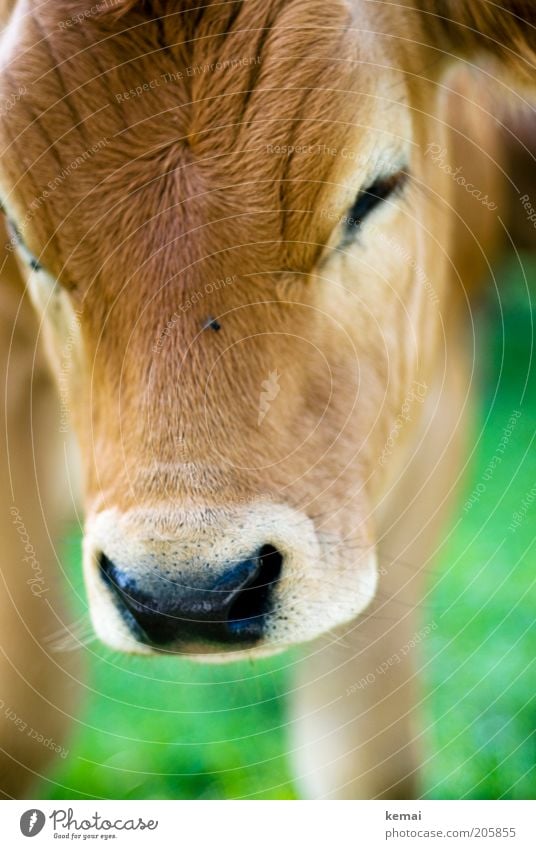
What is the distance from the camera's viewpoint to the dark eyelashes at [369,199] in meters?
1.25

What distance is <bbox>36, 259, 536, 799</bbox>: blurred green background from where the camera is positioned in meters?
1.75

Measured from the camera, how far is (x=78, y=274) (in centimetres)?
126

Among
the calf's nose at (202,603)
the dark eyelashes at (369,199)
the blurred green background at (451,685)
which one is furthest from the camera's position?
the blurred green background at (451,685)

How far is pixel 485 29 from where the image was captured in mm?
1337

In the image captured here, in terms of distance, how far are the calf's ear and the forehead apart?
0.65 feet

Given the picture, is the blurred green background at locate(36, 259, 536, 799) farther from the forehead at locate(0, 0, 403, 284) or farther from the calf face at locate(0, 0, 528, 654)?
Result: the forehead at locate(0, 0, 403, 284)

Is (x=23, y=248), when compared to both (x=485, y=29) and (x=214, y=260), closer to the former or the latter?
(x=214, y=260)

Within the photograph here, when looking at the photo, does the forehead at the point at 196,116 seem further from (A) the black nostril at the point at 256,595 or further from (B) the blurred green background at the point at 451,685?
(B) the blurred green background at the point at 451,685

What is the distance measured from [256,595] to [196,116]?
638mm

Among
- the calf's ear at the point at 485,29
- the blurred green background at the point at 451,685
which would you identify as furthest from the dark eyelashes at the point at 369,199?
the blurred green background at the point at 451,685

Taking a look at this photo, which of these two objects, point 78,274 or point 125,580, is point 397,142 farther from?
point 125,580

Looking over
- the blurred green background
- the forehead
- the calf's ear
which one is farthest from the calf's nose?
the calf's ear

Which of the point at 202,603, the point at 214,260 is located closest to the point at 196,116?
the point at 214,260
